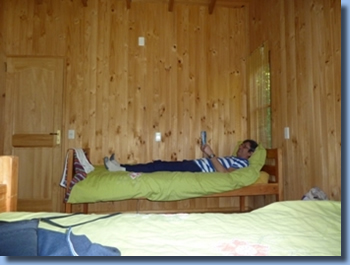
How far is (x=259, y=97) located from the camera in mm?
3125

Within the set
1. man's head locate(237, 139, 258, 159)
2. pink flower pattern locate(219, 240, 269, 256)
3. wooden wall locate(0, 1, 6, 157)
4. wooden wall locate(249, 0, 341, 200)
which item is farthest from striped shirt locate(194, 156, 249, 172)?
wooden wall locate(0, 1, 6, 157)

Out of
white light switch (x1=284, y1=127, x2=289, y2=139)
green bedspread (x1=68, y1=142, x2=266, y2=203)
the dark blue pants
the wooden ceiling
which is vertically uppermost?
the wooden ceiling

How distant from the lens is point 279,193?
2.48 m

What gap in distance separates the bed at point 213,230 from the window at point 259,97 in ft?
5.82

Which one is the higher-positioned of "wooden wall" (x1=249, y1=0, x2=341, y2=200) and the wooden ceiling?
the wooden ceiling

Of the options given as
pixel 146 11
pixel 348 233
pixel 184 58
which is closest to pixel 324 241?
pixel 348 233

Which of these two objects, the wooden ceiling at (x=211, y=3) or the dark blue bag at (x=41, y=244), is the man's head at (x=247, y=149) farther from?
the dark blue bag at (x=41, y=244)

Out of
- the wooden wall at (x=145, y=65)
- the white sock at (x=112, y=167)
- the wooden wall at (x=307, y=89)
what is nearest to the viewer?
the wooden wall at (x=307, y=89)

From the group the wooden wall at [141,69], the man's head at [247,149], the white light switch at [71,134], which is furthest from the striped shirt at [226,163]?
the white light switch at [71,134]

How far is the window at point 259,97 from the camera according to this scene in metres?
2.93

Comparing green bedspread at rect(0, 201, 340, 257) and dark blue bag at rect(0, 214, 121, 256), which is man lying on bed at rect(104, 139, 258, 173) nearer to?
green bedspread at rect(0, 201, 340, 257)

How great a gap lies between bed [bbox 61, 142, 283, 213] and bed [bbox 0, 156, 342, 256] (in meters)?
1.04

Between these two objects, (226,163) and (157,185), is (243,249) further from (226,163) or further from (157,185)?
(226,163)

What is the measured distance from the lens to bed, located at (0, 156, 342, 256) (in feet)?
2.65
